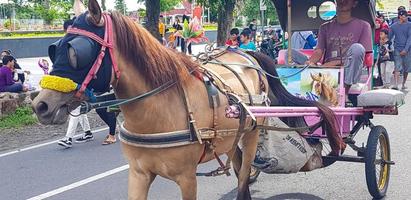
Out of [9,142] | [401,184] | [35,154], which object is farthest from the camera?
[9,142]

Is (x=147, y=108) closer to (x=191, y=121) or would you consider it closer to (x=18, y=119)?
(x=191, y=121)

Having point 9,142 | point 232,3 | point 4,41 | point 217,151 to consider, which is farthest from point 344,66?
point 4,41

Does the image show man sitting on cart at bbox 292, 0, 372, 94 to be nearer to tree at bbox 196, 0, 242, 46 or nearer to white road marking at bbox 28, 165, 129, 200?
white road marking at bbox 28, 165, 129, 200

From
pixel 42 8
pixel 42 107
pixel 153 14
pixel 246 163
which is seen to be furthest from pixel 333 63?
pixel 42 8

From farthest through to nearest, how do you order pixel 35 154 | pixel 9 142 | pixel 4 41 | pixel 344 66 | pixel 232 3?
1. pixel 4 41
2. pixel 232 3
3. pixel 9 142
4. pixel 35 154
5. pixel 344 66

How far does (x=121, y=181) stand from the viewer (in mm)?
5996

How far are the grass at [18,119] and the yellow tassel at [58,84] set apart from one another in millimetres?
7302

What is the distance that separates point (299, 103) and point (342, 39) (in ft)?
3.79

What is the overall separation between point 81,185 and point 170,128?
9.57ft

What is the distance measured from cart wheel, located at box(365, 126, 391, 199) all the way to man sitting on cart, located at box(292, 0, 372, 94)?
57cm

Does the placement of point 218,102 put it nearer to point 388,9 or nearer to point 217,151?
point 217,151

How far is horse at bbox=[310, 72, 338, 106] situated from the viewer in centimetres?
527

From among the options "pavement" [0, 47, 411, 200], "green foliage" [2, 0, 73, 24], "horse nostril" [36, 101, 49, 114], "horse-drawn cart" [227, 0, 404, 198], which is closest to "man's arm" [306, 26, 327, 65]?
"horse-drawn cart" [227, 0, 404, 198]

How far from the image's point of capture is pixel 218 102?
368 centimetres
